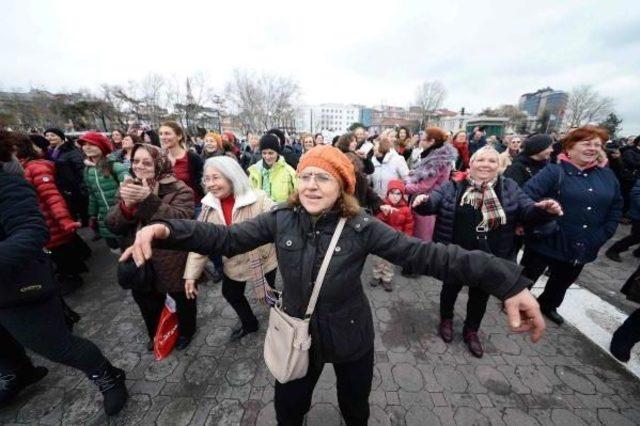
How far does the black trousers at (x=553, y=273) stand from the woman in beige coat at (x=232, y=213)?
3.48 metres

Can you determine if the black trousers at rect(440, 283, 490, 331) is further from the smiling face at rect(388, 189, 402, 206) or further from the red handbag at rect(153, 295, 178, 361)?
the red handbag at rect(153, 295, 178, 361)

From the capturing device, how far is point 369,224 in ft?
5.28

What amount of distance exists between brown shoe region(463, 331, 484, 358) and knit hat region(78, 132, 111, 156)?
5.27 meters

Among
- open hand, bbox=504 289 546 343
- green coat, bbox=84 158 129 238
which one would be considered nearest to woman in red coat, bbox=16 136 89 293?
green coat, bbox=84 158 129 238

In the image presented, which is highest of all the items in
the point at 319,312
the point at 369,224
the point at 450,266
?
the point at 369,224

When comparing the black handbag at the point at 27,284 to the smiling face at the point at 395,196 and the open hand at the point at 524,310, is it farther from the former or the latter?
the smiling face at the point at 395,196

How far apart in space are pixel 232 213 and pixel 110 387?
1919mm

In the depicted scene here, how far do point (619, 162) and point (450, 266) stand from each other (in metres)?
9.18

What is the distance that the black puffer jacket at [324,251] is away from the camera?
1.44 meters

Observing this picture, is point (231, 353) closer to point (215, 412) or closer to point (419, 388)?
point (215, 412)

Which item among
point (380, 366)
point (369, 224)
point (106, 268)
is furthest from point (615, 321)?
point (106, 268)

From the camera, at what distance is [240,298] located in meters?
3.12

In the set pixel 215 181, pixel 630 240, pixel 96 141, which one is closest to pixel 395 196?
pixel 215 181

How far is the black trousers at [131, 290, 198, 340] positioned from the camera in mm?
2871
